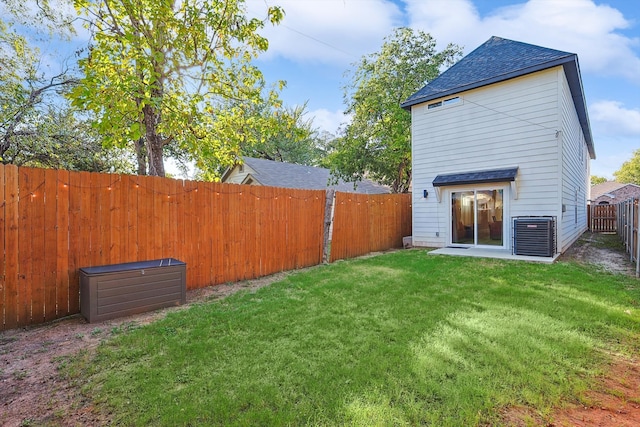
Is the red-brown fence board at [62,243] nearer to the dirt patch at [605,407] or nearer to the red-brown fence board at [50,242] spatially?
the red-brown fence board at [50,242]

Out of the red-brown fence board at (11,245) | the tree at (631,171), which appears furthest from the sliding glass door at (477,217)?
the tree at (631,171)

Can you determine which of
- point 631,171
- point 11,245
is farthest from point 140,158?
point 631,171

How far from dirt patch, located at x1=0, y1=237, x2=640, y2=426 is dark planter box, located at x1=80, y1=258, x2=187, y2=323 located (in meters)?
0.17

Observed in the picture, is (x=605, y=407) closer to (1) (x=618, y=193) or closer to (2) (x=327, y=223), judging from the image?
(2) (x=327, y=223)

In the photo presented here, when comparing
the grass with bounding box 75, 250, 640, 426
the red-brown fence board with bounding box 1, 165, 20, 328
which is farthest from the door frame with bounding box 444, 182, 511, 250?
the red-brown fence board with bounding box 1, 165, 20, 328

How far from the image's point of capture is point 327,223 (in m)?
7.63

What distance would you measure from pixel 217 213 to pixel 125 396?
358 centimetres

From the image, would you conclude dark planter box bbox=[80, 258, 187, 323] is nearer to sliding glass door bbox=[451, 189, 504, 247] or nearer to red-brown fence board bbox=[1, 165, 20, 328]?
red-brown fence board bbox=[1, 165, 20, 328]

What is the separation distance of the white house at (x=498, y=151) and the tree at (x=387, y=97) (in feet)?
11.5

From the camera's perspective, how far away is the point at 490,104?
8.40 metres

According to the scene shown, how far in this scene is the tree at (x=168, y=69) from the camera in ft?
16.1

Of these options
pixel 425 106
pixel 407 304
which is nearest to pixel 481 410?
pixel 407 304

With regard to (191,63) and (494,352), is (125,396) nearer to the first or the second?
(494,352)

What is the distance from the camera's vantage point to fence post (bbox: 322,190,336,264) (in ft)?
24.9
